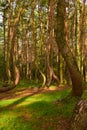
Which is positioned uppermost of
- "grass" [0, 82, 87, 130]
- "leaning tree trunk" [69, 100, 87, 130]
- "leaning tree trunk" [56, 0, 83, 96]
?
"leaning tree trunk" [56, 0, 83, 96]

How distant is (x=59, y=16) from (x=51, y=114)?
518 cm

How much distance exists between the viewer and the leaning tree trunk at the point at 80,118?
29.5 ft

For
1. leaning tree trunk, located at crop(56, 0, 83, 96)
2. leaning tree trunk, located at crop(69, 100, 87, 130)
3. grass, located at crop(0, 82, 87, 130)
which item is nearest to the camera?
leaning tree trunk, located at crop(69, 100, 87, 130)

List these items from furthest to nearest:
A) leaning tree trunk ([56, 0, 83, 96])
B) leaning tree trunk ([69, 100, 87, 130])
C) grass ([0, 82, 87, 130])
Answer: leaning tree trunk ([56, 0, 83, 96]) < grass ([0, 82, 87, 130]) < leaning tree trunk ([69, 100, 87, 130])

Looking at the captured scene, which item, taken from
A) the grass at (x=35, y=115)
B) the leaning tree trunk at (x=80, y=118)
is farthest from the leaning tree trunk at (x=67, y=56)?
the leaning tree trunk at (x=80, y=118)

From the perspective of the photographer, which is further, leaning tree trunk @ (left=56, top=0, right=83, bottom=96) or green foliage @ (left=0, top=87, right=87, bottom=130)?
leaning tree trunk @ (left=56, top=0, right=83, bottom=96)

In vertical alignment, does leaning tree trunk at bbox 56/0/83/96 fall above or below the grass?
above

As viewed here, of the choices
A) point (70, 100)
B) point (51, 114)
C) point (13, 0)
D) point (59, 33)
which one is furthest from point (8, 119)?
point (13, 0)

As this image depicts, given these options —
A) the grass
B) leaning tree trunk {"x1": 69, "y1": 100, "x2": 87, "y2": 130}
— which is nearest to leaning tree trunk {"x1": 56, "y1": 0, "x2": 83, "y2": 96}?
the grass

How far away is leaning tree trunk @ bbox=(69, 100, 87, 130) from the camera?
9000mm

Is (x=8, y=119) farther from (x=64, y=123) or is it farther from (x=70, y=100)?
(x=70, y=100)

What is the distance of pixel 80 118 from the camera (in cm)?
907

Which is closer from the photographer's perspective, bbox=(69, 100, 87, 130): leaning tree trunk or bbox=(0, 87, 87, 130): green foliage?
bbox=(69, 100, 87, 130): leaning tree trunk

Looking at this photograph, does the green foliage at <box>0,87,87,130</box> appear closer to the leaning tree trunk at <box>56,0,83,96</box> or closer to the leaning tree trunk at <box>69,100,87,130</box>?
the leaning tree trunk at <box>56,0,83,96</box>
